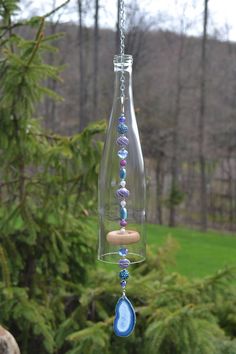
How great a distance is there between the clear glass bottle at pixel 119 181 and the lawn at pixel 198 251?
14.5 ft

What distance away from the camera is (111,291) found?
11.3 ft

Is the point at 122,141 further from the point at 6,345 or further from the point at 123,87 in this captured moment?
the point at 6,345

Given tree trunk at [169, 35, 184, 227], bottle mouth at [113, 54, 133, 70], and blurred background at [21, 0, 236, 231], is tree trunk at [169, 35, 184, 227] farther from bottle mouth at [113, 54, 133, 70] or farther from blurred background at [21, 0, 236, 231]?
bottle mouth at [113, 54, 133, 70]

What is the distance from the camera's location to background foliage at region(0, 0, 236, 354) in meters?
2.91

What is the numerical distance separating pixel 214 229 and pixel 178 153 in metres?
1.92

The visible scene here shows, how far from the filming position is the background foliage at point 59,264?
9.56 feet

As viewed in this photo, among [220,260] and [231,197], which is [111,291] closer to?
[220,260]

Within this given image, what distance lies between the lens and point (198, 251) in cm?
881

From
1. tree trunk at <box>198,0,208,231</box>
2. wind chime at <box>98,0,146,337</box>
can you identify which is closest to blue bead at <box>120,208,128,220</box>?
wind chime at <box>98,0,146,337</box>

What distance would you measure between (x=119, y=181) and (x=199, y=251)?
24.0ft

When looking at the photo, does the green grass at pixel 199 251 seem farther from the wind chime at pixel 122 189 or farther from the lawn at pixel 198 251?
the wind chime at pixel 122 189

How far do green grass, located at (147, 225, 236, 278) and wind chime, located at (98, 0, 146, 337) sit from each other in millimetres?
4429

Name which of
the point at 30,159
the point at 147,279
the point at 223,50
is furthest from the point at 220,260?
the point at 223,50

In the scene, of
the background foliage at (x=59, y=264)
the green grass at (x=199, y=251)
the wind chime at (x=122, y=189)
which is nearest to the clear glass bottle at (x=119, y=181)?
the wind chime at (x=122, y=189)
